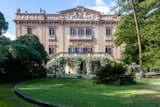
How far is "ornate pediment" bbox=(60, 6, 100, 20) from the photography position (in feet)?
197

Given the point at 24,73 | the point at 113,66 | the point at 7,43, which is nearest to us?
the point at 113,66

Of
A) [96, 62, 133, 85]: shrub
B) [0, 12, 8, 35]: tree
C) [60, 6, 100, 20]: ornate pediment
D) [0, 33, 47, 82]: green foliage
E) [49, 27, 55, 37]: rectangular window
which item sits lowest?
[96, 62, 133, 85]: shrub

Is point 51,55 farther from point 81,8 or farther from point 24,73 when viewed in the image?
point 24,73

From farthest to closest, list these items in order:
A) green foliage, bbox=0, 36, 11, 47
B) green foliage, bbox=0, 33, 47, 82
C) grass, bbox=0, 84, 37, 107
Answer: green foliage, bbox=0, 36, 11, 47 < green foliage, bbox=0, 33, 47, 82 < grass, bbox=0, 84, 37, 107

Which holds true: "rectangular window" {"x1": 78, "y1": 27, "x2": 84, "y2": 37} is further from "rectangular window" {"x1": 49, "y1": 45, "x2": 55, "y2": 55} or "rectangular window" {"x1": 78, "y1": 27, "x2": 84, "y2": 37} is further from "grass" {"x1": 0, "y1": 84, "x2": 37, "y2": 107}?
"grass" {"x1": 0, "y1": 84, "x2": 37, "y2": 107}

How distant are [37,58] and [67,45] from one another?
27.0 meters

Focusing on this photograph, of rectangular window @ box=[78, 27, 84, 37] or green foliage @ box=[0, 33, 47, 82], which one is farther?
rectangular window @ box=[78, 27, 84, 37]

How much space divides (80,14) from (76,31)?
312cm

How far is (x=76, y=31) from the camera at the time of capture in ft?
198

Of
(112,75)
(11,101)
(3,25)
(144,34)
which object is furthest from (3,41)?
(11,101)

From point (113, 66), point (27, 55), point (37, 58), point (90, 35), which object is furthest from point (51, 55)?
point (113, 66)

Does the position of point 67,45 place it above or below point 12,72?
above

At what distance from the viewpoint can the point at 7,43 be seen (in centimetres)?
2991

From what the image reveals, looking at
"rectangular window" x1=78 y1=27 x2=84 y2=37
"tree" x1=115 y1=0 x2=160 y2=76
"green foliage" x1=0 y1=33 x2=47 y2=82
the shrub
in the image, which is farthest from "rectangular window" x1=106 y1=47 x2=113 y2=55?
the shrub
